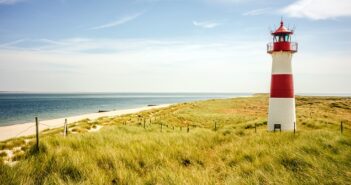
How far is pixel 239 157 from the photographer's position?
8.12m

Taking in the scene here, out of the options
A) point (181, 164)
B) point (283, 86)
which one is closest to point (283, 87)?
point (283, 86)

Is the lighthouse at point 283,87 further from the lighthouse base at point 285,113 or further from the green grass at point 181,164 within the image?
the green grass at point 181,164

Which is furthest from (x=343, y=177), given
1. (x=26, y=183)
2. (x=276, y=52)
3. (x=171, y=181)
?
(x=276, y=52)

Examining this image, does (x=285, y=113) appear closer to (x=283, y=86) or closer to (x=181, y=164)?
(x=283, y=86)

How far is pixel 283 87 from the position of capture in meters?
16.1

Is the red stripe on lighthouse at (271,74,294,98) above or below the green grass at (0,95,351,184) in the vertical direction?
above

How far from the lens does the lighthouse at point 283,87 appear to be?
52.9 feet

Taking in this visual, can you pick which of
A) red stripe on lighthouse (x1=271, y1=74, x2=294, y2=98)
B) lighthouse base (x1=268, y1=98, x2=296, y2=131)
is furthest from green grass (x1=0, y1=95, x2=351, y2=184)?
red stripe on lighthouse (x1=271, y1=74, x2=294, y2=98)

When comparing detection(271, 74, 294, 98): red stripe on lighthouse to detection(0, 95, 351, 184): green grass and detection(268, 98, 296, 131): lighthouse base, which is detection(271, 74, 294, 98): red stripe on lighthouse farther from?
detection(0, 95, 351, 184): green grass

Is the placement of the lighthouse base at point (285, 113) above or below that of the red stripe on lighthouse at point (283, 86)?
below

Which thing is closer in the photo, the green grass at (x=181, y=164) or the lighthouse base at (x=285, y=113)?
the green grass at (x=181, y=164)

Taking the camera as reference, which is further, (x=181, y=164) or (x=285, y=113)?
(x=285, y=113)

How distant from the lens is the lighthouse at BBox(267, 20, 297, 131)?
16125 mm

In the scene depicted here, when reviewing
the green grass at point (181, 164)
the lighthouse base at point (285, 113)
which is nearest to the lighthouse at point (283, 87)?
the lighthouse base at point (285, 113)
